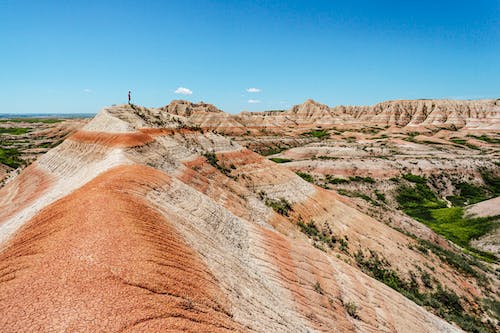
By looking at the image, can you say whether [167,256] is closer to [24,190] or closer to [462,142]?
[24,190]

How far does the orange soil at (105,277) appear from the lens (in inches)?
249

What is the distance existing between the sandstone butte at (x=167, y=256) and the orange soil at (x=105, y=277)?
0.12ft

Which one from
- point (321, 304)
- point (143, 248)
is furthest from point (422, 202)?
point (143, 248)

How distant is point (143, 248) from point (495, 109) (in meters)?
188

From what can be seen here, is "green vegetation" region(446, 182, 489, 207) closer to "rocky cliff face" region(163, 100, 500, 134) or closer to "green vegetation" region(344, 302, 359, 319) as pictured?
"green vegetation" region(344, 302, 359, 319)

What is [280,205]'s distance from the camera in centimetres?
3041

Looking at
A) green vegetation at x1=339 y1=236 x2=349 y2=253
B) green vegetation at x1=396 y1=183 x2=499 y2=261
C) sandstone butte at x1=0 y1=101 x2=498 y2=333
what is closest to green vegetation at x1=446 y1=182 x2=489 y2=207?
green vegetation at x1=396 y1=183 x2=499 y2=261

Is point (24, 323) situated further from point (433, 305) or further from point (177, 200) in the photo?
point (433, 305)

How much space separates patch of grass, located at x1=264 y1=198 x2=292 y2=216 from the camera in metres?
28.9

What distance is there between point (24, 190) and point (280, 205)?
2390cm

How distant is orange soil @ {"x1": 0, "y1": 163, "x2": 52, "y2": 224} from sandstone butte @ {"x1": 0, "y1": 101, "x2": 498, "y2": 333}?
22 cm

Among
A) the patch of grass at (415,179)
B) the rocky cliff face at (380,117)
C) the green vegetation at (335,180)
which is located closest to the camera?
the green vegetation at (335,180)

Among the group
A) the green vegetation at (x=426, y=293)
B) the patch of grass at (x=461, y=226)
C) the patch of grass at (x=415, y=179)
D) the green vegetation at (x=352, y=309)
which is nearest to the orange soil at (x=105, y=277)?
the green vegetation at (x=352, y=309)

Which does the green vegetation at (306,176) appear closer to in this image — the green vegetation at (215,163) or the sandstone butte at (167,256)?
the sandstone butte at (167,256)
